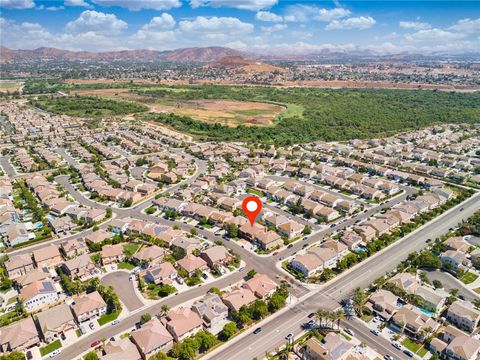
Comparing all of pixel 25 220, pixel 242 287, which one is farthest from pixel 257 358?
pixel 25 220

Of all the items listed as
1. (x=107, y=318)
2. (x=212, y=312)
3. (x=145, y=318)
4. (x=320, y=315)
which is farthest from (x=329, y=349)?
(x=107, y=318)

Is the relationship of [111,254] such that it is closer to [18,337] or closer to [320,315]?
[18,337]

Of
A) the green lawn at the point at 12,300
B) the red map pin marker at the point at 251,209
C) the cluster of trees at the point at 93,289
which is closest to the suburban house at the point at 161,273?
the cluster of trees at the point at 93,289

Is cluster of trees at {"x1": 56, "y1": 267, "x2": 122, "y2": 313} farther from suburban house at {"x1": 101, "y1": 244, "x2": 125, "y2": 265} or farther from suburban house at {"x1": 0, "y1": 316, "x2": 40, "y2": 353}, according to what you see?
suburban house at {"x1": 0, "y1": 316, "x2": 40, "y2": 353}

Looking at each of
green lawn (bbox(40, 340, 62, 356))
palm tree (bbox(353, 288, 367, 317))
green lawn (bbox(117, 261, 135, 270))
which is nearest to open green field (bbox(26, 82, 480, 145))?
green lawn (bbox(117, 261, 135, 270))

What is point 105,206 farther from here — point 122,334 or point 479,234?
point 479,234
